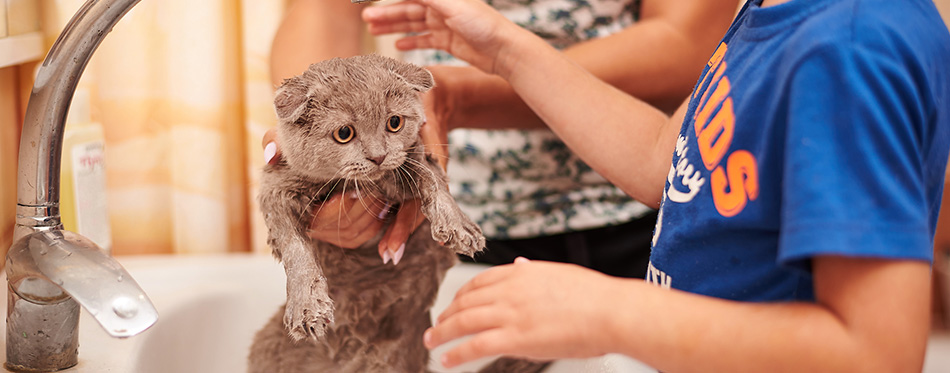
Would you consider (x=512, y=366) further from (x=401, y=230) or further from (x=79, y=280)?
(x=79, y=280)

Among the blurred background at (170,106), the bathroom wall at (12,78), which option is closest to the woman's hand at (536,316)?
the blurred background at (170,106)

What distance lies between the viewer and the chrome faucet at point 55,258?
19.2 inches

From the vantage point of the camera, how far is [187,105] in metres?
0.88

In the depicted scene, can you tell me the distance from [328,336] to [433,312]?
0.13m

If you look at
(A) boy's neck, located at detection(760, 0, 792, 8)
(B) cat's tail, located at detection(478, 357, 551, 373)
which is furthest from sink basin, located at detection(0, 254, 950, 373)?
(A) boy's neck, located at detection(760, 0, 792, 8)

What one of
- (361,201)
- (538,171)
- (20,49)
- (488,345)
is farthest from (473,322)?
(20,49)

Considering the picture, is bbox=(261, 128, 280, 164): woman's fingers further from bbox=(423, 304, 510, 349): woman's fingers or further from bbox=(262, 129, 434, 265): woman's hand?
bbox=(423, 304, 510, 349): woman's fingers

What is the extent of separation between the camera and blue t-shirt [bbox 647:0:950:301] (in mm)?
384

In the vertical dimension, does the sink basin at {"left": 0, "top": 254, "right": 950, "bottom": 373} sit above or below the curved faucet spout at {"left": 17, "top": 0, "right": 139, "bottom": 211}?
below

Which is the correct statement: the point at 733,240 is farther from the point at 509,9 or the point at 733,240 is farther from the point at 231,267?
the point at 231,267

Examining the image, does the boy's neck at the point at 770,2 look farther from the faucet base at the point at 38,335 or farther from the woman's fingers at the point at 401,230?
the faucet base at the point at 38,335

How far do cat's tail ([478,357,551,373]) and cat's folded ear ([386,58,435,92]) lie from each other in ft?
0.93

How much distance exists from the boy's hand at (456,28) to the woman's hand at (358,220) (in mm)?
223

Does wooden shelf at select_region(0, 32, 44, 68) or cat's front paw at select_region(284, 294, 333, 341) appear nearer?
cat's front paw at select_region(284, 294, 333, 341)
